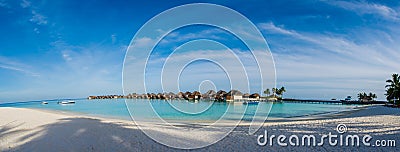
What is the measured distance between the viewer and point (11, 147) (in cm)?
864

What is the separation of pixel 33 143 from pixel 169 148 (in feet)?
17.4

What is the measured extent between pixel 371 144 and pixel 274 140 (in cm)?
325

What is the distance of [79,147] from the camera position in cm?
851

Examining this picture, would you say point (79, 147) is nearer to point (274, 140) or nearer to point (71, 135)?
point (71, 135)

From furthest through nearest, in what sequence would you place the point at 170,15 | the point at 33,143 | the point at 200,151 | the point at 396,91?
the point at 396,91 < the point at 33,143 < the point at 200,151 < the point at 170,15

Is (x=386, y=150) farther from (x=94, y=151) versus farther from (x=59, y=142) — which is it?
(x=59, y=142)

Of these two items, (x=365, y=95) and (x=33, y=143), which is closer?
(x=33, y=143)

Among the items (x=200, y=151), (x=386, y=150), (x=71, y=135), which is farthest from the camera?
(x=71, y=135)

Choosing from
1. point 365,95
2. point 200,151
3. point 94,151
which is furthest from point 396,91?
point 94,151

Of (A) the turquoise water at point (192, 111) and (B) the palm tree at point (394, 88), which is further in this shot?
(B) the palm tree at point (394, 88)

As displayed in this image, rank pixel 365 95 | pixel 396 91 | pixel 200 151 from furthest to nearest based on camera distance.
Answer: pixel 365 95 → pixel 396 91 → pixel 200 151

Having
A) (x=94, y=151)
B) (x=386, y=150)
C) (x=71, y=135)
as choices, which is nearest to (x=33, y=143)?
(x=71, y=135)

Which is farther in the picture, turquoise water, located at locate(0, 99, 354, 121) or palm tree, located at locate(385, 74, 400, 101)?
palm tree, located at locate(385, 74, 400, 101)

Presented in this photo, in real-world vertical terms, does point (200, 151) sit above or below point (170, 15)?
below
